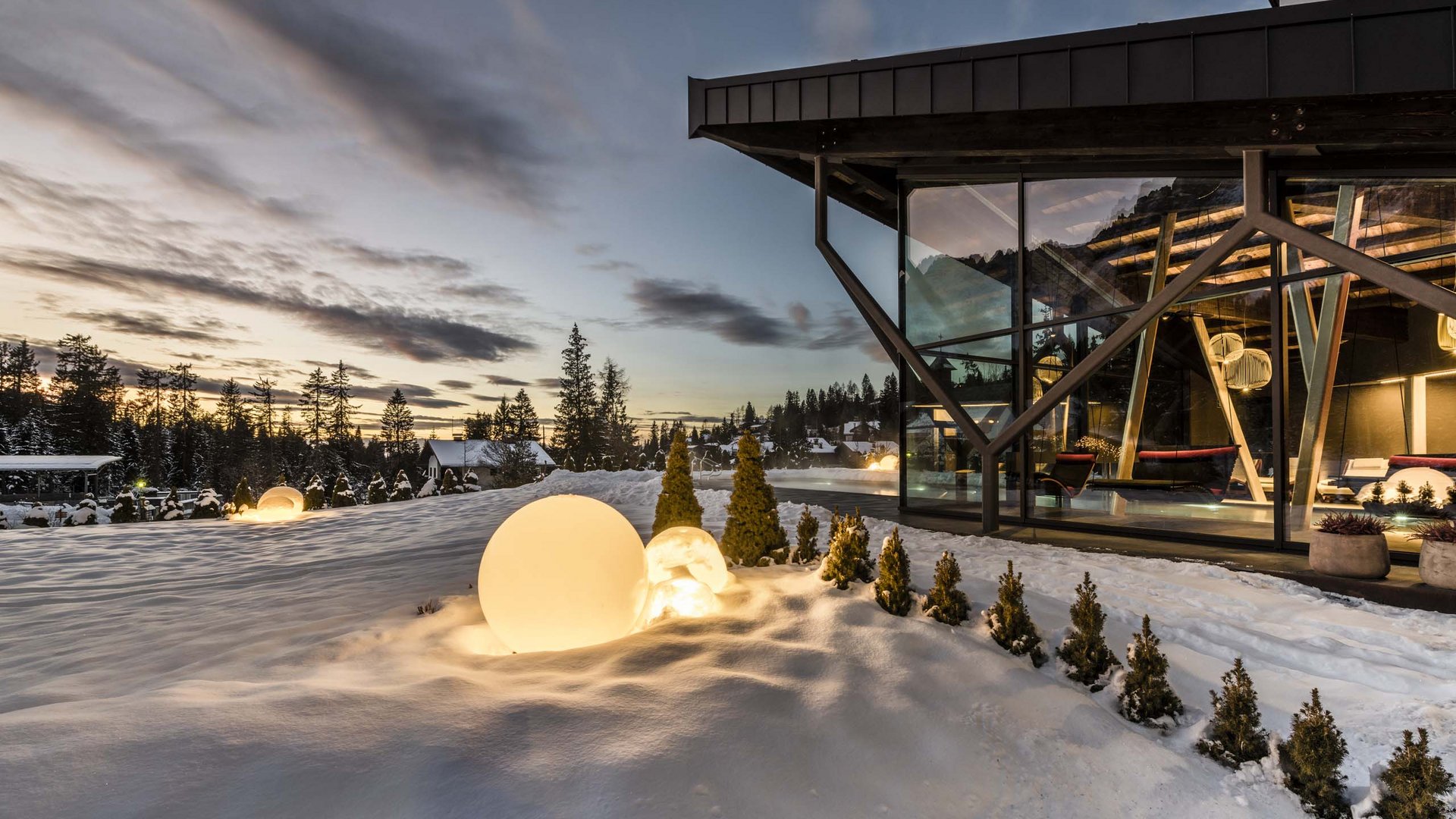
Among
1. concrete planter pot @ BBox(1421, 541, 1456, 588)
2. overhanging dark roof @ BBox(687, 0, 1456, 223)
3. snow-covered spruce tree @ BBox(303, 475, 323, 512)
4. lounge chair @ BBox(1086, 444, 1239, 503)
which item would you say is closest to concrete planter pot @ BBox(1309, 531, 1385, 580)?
concrete planter pot @ BBox(1421, 541, 1456, 588)

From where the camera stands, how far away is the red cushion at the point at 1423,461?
20.3ft

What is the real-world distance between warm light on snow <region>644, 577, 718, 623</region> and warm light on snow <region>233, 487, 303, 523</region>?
13.1 metres

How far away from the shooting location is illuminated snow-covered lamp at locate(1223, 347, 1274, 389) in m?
7.17

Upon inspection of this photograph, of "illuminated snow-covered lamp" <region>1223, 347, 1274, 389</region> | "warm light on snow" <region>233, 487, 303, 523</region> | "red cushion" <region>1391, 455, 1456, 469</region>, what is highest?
"illuminated snow-covered lamp" <region>1223, 347, 1274, 389</region>

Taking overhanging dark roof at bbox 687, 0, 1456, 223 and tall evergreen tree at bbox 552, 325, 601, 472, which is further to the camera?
tall evergreen tree at bbox 552, 325, 601, 472

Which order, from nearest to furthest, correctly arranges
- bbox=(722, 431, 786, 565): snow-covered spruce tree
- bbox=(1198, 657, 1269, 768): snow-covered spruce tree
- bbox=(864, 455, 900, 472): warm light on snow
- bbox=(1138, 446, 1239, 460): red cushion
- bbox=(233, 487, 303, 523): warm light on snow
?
bbox=(1198, 657, 1269, 768): snow-covered spruce tree, bbox=(722, 431, 786, 565): snow-covered spruce tree, bbox=(1138, 446, 1239, 460): red cushion, bbox=(233, 487, 303, 523): warm light on snow, bbox=(864, 455, 900, 472): warm light on snow

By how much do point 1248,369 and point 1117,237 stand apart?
2606mm

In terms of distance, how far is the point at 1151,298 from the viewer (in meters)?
7.34

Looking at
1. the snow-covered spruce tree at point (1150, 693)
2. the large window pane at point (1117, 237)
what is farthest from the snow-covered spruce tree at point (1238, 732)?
the large window pane at point (1117, 237)

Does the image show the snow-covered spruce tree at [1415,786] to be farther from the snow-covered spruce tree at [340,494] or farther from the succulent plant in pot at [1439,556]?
the snow-covered spruce tree at [340,494]

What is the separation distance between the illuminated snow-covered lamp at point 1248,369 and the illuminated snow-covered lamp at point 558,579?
8440mm

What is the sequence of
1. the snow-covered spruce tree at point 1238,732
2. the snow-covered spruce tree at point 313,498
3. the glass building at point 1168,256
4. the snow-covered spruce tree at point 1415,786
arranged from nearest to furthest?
the snow-covered spruce tree at point 1415,786 → the snow-covered spruce tree at point 1238,732 → the glass building at point 1168,256 → the snow-covered spruce tree at point 313,498

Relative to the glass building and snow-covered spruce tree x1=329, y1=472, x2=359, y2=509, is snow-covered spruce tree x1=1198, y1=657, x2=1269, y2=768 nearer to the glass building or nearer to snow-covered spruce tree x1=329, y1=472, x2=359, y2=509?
the glass building

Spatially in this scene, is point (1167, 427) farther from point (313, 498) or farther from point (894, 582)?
point (313, 498)
